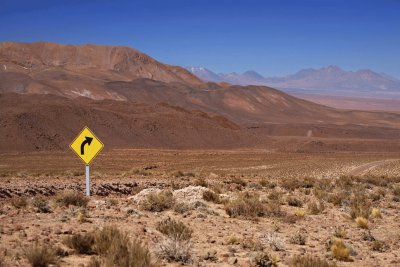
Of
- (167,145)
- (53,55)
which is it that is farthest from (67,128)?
(53,55)

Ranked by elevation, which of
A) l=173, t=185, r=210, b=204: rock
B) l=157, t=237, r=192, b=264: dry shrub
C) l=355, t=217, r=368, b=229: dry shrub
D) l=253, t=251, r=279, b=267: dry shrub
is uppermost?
l=157, t=237, r=192, b=264: dry shrub

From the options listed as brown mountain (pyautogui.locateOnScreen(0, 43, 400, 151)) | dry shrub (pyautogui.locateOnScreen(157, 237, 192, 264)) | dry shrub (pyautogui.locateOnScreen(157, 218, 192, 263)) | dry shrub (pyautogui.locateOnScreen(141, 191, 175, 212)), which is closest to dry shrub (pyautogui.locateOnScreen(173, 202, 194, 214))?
dry shrub (pyautogui.locateOnScreen(141, 191, 175, 212))

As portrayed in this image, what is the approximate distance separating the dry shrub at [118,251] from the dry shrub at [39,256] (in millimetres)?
783

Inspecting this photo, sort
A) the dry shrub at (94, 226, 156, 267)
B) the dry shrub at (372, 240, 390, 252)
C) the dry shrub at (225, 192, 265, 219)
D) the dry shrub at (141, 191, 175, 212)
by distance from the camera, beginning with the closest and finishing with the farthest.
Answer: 1. the dry shrub at (94, 226, 156, 267)
2. the dry shrub at (372, 240, 390, 252)
3. the dry shrub at (141, 191, 175, 212)
4. the dry shrub at (225, 192, 265, 219)

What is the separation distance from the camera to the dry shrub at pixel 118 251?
7.27 metres

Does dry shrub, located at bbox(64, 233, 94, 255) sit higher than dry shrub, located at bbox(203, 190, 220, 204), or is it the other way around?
dry shrub, located at bbox(64, 233, 94, 255)

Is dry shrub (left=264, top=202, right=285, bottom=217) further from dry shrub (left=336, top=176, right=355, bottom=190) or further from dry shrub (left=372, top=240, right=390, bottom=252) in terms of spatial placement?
dry shrub (left=336, top=176, right=355, bottom=190)

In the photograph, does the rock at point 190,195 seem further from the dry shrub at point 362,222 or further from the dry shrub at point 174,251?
the dry shrub at point 174,251

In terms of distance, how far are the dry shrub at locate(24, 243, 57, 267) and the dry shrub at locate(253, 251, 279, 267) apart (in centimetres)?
328

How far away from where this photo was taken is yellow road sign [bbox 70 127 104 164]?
47.6 ft

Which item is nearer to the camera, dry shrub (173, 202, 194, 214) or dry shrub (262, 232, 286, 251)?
dry shrub (262, 232, 286, 251)

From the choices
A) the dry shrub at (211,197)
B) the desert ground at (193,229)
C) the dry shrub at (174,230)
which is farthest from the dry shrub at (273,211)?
the dry shrub at (174,230)

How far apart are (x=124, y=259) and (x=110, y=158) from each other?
147 ft

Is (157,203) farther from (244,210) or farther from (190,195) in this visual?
(190,195)
